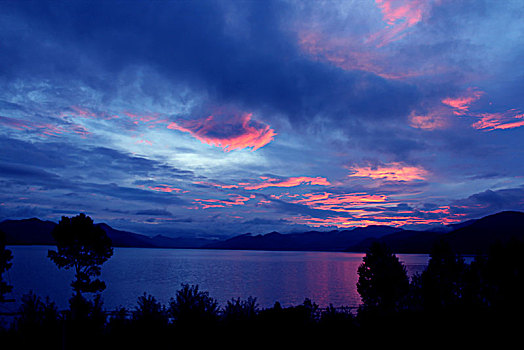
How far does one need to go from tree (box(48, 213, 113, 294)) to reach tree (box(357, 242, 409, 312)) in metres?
33.1

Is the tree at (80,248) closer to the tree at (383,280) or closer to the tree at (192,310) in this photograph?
the tree at (192,310)

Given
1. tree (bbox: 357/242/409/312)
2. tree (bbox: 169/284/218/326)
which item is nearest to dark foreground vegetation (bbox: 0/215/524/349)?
tree (bbox: 169/284/218/326)

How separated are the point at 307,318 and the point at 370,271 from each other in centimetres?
3378

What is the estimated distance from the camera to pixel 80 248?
4006 centimetres

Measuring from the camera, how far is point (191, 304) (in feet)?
49.2

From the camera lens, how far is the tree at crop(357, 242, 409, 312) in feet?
144

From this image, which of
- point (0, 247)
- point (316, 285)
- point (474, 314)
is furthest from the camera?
point (316, 285)

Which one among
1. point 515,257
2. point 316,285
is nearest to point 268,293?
point 316,285

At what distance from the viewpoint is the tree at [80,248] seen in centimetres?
3919

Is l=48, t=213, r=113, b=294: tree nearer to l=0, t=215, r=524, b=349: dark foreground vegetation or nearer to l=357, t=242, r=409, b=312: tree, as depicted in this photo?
l=0, t=215, r=524, b=349: dark foreground vegetation

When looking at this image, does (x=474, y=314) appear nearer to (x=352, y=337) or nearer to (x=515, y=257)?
(x=352, y=337)

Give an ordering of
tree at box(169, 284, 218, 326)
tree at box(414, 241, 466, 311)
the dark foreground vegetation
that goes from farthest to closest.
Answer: tree at box(414, 241, 466, 311) < tree at box(169, 284, 218, 326) < the dark foreground vegetation

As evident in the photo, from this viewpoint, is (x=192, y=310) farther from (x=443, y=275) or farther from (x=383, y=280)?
(x=443, y=275)

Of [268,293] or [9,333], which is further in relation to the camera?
[268,293]
